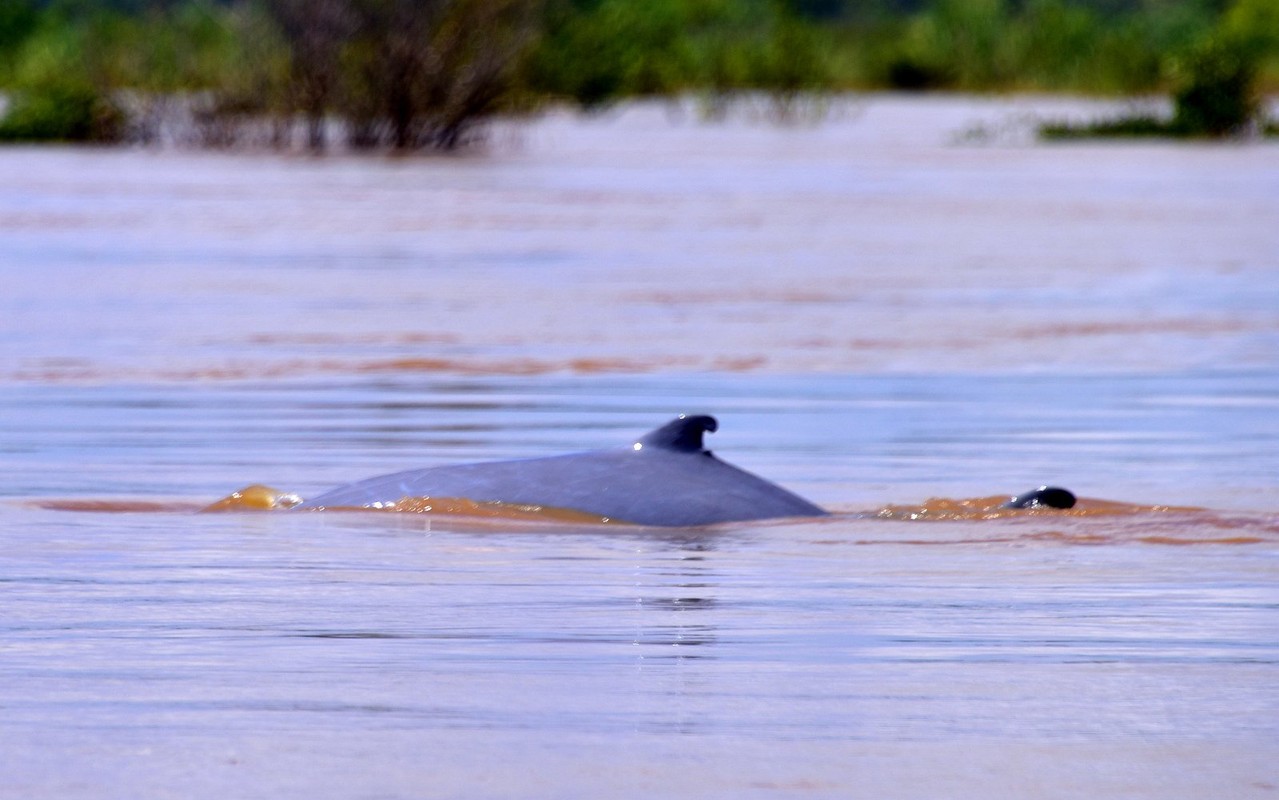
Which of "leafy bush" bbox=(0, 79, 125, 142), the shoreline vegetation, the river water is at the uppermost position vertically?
the shoreline vegetation

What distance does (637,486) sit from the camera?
903 cm

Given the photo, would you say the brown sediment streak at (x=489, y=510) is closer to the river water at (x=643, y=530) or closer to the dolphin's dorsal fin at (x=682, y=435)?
the river water at (x=643, y=530)

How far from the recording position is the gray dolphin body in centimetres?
902

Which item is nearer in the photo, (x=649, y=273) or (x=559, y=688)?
(x=559, y=688)

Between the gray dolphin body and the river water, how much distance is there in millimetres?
89

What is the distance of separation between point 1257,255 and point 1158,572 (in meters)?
14.7

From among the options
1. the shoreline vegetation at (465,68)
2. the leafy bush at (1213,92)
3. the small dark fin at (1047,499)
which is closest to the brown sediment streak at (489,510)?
the small dark fin at (1047,499)

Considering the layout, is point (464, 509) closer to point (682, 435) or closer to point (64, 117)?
point (682, 435)

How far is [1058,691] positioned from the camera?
21.1 ft

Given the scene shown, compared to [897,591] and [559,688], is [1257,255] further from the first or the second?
[559,688]

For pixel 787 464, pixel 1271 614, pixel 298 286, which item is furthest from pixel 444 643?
pixel 298 286

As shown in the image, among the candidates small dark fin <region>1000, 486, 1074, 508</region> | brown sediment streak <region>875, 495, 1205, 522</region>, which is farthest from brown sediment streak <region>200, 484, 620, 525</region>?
small dark fin <region>1000, 486, 1074, 508</region>

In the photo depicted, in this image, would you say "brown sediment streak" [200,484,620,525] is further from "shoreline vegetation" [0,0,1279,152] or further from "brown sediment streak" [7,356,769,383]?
"shoreline vegetation" [0,0,1279,152]

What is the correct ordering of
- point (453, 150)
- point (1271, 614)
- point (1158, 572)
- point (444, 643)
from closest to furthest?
point (444, 643) → point (1271, 614) → point (1158, 572) → point (453, 150)
